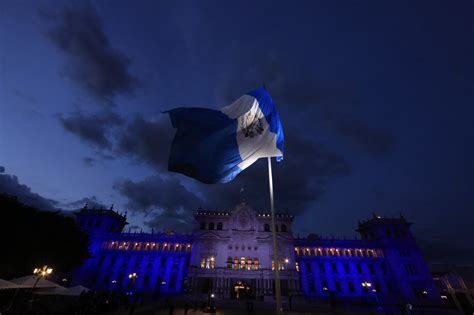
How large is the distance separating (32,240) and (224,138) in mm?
36366

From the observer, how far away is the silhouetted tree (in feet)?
95.8

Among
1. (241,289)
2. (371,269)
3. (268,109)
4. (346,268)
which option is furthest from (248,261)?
(268,109)

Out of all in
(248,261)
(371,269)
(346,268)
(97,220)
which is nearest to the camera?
(248,261)

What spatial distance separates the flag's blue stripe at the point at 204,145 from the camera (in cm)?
1084

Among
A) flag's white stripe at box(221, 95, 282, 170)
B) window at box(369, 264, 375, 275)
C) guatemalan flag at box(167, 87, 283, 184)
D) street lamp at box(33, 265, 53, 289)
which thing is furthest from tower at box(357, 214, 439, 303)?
street lamp at box(33, 265, 53, 289)

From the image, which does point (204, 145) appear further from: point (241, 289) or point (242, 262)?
point (242, 262)

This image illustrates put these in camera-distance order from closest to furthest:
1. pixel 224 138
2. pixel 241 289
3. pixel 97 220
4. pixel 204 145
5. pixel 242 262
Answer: pixel 204 145 < pixel 224 138 < pixel 241 289 < pixel 242 262 < pixel 97 220

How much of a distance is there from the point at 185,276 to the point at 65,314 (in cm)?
3921

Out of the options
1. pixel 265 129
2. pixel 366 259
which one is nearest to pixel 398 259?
pixel 366 259

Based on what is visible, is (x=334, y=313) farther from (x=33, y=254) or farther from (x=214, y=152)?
(x=33, y=254)

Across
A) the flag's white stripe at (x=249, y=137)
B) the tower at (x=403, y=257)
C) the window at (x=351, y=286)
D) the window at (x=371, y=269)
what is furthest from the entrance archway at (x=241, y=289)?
the flag's white stripe at (x=249, y=137)

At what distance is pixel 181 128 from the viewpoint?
439 inches

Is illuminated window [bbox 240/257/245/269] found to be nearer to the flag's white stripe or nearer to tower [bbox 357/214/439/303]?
tower [bbox 357/214/439/303]

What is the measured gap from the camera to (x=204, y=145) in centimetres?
1127
